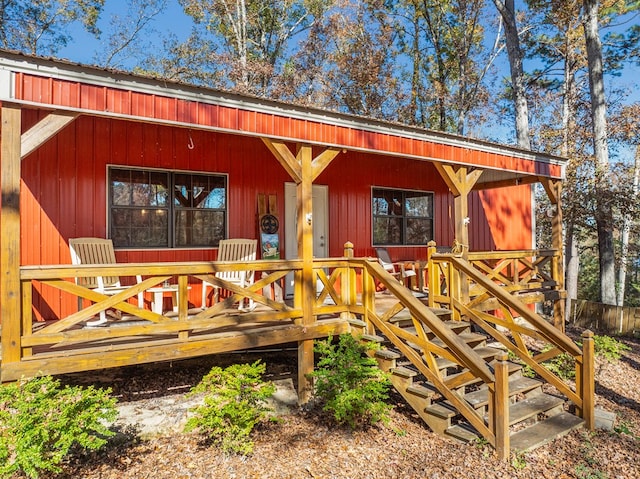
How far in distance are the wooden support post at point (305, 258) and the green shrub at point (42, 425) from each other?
217 cm

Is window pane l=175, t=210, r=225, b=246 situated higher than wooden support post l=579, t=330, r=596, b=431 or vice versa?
window pane l=175, t=210, r=225, b=246

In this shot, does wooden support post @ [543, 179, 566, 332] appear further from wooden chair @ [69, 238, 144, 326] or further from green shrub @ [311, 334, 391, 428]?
wooden chair @ [69, 238, 144, 326]

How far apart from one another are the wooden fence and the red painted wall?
5.34 m

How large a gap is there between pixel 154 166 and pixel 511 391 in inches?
206

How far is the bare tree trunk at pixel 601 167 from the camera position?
10.6 meters

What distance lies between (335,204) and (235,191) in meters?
1.86

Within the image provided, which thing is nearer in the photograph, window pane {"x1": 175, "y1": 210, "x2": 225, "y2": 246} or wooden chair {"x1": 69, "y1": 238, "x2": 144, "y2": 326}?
wooden chair {"x1": 69, "y1": 238, "x2": 144, "y2": 326}

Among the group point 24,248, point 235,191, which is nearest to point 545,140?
point 235,191

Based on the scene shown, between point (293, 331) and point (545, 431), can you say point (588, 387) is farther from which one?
point (293, 331)

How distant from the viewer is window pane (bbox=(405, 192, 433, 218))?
8383 millimetres

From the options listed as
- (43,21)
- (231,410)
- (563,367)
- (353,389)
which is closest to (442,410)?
(353,389)

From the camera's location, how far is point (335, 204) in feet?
24.2

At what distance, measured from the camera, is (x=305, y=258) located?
191 inches

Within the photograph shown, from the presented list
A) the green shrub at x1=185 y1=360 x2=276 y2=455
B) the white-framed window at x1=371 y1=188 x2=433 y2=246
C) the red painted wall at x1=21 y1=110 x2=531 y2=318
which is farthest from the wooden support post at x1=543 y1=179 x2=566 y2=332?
the green shrub at x1=185 y1=360 x2=276 y2=455
